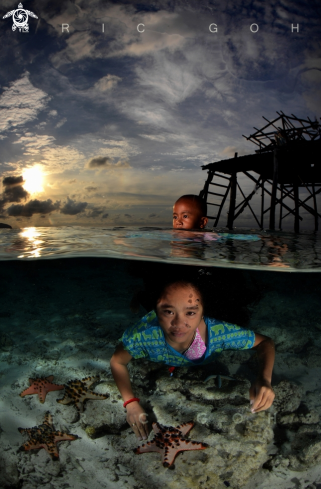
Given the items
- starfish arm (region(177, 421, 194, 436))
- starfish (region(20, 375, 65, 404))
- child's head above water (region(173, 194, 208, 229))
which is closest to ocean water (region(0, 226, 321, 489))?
starfish (region(20, 375, 65, 404))

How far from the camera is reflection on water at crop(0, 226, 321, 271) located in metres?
7.25

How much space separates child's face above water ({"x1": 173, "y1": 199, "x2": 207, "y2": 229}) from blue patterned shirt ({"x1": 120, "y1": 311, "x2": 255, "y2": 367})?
3.52 metres

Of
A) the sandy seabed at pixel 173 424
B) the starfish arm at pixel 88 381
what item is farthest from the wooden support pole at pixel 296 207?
the starfish arm at pixel 88 381

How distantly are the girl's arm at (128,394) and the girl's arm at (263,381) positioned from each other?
141 cm

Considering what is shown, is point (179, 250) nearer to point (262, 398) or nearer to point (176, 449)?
point (262, 398)

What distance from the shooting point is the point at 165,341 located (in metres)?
4.54

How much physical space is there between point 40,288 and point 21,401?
66.2 feet

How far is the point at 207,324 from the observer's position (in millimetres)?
4652

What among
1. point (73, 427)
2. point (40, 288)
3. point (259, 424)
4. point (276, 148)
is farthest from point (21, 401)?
point (40, 288)

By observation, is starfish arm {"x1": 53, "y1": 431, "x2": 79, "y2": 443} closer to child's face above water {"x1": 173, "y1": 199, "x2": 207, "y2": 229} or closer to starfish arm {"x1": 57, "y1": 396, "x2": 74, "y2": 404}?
starfish arm {"x1": 57, "y1": 396, "x2": 74, "y2": 404}

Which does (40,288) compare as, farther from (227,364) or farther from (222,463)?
(222,463)

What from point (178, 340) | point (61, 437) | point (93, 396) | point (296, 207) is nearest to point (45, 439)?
point (61, 437)

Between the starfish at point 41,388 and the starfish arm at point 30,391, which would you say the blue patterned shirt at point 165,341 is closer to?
the starfish at point 41,388

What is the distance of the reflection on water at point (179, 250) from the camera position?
7.25 meters
